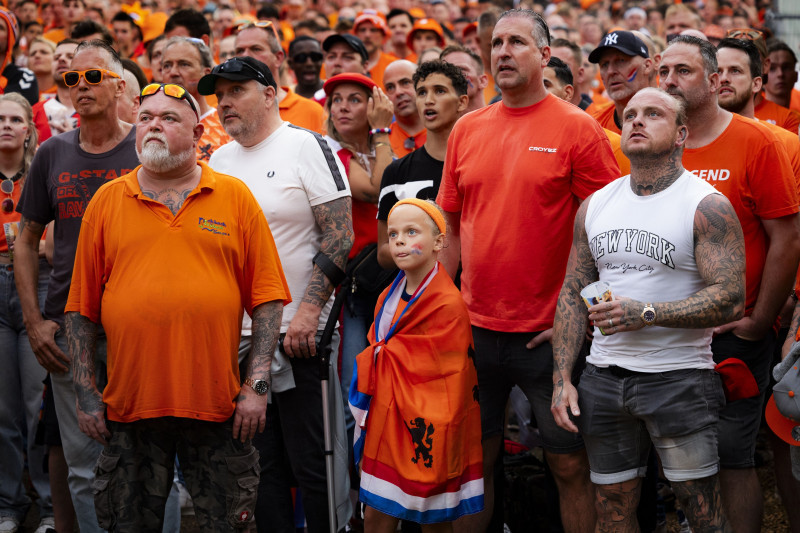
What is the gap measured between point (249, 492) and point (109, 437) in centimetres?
71

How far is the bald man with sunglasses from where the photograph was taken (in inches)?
196

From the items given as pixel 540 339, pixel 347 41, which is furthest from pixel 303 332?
pixel 347 41

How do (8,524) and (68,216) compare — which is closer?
(68,216)

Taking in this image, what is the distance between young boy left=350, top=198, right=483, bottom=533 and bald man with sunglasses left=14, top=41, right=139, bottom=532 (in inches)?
65.0

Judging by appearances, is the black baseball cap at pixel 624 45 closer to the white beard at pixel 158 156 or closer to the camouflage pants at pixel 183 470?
the white beard at pixel 158 156

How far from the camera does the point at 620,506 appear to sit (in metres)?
4.07

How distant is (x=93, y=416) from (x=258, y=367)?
786 millimetres

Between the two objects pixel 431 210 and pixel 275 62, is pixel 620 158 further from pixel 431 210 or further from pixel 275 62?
pixel 275 62

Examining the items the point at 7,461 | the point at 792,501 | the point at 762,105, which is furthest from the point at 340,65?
the point at 792,501

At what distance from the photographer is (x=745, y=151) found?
4520mm

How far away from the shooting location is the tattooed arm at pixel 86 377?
416 centimetres

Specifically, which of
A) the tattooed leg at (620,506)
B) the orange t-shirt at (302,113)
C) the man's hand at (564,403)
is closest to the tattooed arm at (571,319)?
the man's hand at (564,403)

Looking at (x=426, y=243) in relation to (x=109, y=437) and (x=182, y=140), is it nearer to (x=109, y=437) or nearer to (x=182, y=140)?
(x=182, y=140)

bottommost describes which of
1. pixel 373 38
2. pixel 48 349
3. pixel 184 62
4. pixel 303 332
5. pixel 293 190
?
pixel 48 349
